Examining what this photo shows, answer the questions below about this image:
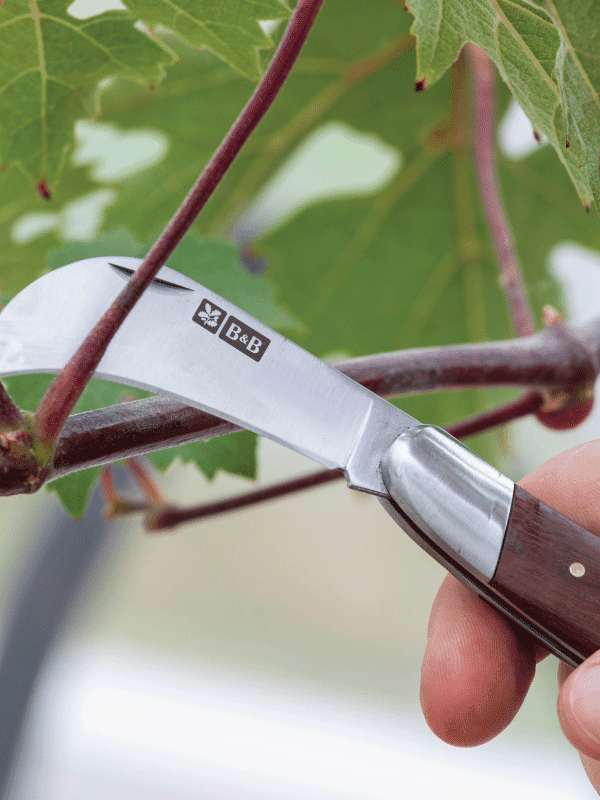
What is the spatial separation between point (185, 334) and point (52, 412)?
0.05 m

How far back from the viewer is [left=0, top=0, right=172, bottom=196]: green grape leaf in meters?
0.24

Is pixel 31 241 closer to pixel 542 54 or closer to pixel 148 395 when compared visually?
pixel 148 395

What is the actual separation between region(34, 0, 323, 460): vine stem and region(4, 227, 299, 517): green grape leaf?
0.33 feet

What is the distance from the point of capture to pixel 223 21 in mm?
228

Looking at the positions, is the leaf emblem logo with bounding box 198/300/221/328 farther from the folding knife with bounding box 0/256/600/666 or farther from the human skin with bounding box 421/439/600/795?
the human skin with bounding box 421/439/600/795

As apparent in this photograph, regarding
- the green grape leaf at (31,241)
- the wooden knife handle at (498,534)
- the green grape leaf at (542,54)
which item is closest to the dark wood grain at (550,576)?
the wooden knife handle at (498,534)

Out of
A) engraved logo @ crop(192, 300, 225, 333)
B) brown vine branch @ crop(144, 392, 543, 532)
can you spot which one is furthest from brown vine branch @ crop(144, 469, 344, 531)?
engraved logo @ crop(192, 300, 225, 333)

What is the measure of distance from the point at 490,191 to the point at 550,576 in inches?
9.5

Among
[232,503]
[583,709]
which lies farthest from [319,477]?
[583,709]

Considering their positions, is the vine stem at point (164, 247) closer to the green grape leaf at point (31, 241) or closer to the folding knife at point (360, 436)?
the folding knife at point (360, 436)

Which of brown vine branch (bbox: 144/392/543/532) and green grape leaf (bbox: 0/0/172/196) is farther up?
green grape leaf (bbox: 0/0/172/196)

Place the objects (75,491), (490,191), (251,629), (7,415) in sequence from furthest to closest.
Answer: (251,629) → (490,191) → (75,491) → (7,415)

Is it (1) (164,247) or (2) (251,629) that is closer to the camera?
(1) (164,247)

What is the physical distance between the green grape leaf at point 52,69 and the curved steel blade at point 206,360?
0.08 metres
